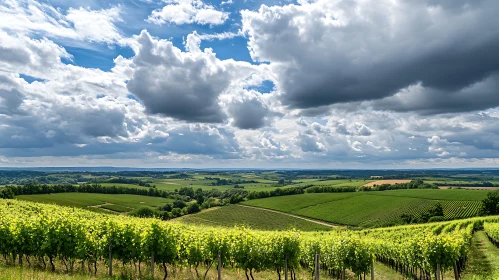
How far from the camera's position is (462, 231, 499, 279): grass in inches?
910

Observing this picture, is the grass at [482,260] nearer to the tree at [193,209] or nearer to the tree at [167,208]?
the tree at [193,209]

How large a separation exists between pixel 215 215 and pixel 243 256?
3365 inches

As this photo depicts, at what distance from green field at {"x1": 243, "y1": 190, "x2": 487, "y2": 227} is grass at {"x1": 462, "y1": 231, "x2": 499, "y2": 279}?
41.9 m

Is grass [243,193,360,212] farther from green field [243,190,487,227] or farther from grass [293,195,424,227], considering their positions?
grass [293,195,424,227]

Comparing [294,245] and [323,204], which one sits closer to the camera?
[294,245]

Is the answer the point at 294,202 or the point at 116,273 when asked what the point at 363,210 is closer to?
the point at 294,202

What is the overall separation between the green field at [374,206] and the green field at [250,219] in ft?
22.9

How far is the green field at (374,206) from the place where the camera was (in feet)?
281

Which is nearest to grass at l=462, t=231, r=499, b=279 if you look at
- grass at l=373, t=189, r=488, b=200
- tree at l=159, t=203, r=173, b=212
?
grass at l=373, t=189, r=488, b=200

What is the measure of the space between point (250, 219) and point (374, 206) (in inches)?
1592

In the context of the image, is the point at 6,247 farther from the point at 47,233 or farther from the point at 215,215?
the point at 215,215

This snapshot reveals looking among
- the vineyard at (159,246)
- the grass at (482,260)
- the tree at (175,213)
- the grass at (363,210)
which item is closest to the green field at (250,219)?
the tree at (175,213)

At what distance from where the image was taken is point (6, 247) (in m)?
17.4

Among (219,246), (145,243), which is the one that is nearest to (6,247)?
(145,243)
